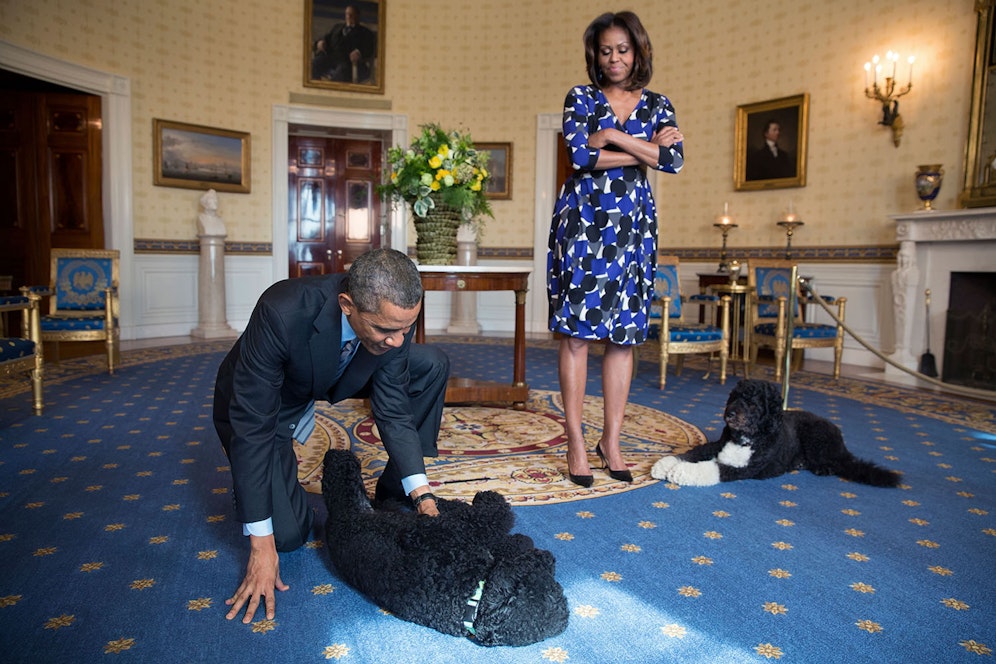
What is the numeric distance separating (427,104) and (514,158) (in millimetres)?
1475

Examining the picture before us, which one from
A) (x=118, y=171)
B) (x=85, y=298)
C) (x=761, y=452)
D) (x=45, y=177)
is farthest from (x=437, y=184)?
(x=45, y=177)

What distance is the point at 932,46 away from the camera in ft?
21.1

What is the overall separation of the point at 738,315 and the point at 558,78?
4534 mm

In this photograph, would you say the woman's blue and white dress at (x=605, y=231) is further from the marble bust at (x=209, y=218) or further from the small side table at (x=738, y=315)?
the marble bust at (x=209, y=218)

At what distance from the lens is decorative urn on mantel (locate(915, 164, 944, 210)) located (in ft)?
19.8

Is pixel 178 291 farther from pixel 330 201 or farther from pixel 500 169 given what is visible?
pixel 500 169

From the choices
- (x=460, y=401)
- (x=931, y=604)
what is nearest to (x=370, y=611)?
(x=931, y=604)

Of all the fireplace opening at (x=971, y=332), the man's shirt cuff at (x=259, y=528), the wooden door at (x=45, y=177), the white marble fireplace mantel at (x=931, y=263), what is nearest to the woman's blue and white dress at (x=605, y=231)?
the man's shirt cuff at (x=259, y=528)

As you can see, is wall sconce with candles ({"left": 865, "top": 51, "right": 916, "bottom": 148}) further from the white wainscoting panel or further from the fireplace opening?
the white wainscoting panel

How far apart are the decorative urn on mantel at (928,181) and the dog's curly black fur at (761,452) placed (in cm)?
416

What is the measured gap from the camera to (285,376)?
Result: 1932 mm

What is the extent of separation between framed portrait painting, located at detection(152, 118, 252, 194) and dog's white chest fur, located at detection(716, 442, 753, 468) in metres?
7.86

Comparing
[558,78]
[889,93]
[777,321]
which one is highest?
[558,78]

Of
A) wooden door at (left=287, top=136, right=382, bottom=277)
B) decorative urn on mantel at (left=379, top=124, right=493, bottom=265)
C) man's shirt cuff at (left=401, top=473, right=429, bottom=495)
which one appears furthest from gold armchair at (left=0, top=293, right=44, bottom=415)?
wooden door at (left=287, top=136, right=382, bottom=277)
